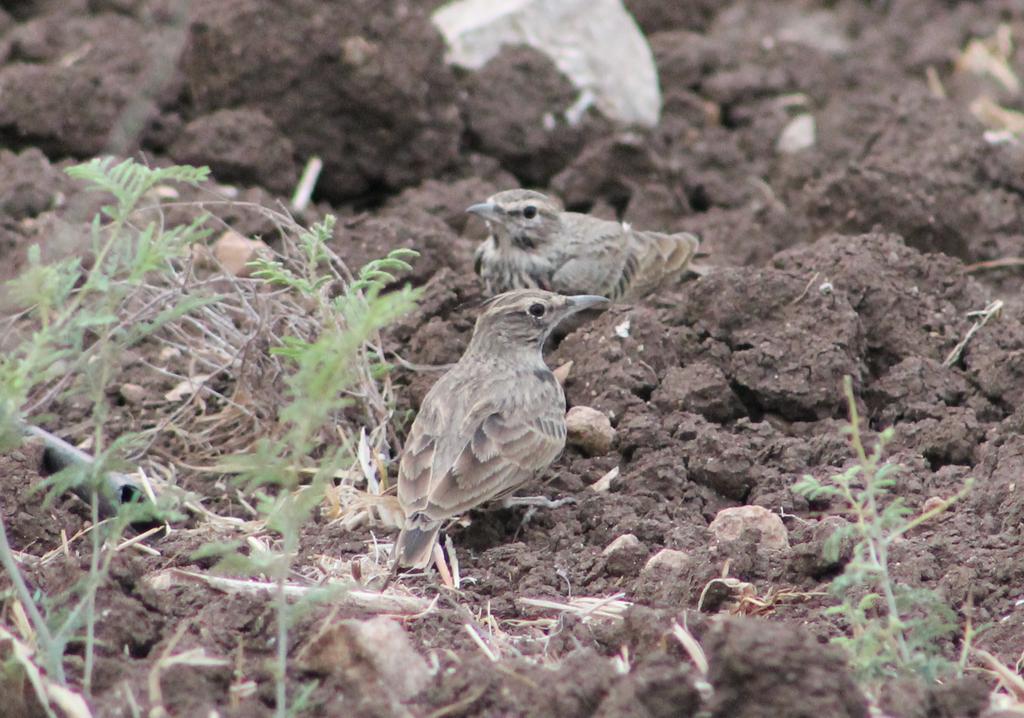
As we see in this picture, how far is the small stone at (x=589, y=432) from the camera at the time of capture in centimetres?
676

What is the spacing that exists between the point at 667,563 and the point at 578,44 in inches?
208

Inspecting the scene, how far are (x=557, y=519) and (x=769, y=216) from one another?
3359 mm

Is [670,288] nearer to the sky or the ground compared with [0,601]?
nearer to the ground

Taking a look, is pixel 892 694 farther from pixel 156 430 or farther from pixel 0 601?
pixel 156 430

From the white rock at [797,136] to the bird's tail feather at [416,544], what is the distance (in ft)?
16.5

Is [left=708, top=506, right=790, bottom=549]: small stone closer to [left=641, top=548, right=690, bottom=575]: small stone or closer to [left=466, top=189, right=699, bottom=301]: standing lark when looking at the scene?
[left=641, top=548, right=690, bottom=575]: small stone

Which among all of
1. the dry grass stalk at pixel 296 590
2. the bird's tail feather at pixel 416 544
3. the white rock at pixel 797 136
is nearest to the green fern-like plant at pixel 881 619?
the dry grass stalk at pixel 296 590

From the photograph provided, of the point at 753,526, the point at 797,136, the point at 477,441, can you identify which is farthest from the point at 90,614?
the point at 797,136

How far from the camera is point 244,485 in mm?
6719

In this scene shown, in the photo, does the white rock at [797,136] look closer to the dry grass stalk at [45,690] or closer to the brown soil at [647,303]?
the brown soil at [647,303]

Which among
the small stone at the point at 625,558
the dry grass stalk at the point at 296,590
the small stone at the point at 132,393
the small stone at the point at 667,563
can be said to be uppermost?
the dry grass stalk at the point at 296,590

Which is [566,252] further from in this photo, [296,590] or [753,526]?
[296,590]

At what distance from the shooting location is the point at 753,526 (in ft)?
19.5

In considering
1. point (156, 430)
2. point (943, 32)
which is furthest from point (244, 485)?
point (943, 32)
